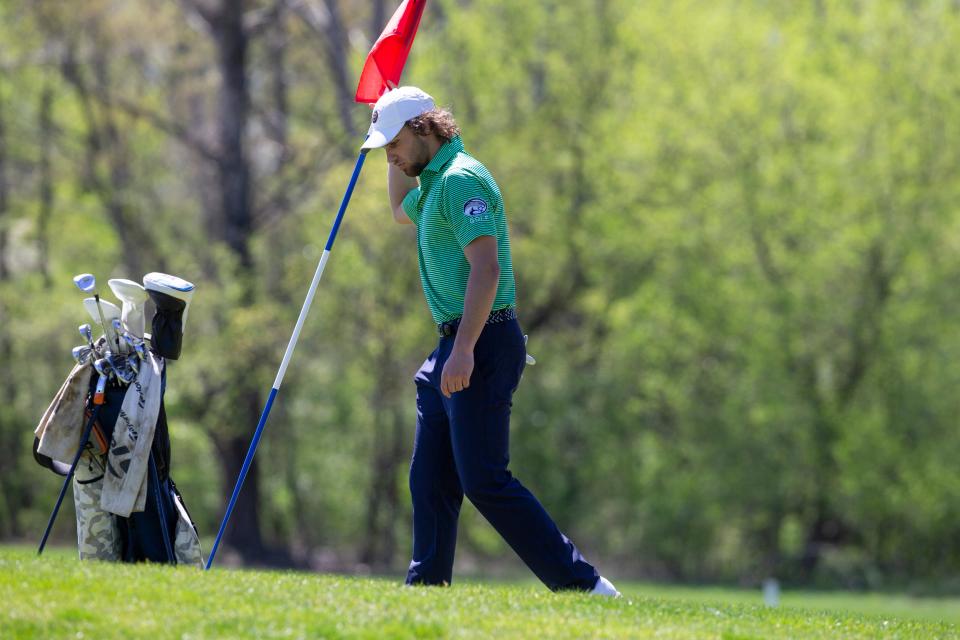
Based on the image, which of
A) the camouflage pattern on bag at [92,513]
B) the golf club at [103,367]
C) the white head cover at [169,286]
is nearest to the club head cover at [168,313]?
the white head cover at [169,286]

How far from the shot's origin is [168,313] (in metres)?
7.03

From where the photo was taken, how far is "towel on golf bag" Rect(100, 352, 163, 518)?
22.0 ft

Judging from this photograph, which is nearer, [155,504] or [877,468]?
[155,504]

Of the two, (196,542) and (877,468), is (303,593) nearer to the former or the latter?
(196,542)

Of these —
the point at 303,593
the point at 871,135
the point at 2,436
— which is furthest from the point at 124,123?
the point at 303,593

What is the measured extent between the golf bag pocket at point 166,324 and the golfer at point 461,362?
1222 millimetres

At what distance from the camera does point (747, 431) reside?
26.4 m

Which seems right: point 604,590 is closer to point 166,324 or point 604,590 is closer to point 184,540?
point 184,540

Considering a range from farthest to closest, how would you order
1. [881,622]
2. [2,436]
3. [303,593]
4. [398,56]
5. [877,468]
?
1. [2,436]
2. [877,468]
3. [398,56]
4. [881,622]
5. [303,593]

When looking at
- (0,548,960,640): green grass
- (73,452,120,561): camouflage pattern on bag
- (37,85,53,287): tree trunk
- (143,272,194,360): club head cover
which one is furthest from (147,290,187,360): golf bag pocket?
(37,85,53,287): tree trunk

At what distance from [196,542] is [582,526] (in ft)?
67.1

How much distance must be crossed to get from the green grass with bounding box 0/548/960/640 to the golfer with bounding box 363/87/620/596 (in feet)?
0.95

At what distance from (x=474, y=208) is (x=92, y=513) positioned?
2.31 metres

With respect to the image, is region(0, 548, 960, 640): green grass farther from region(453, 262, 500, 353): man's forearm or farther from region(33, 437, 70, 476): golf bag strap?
region(453, 262, 500, 353): man's forearm
